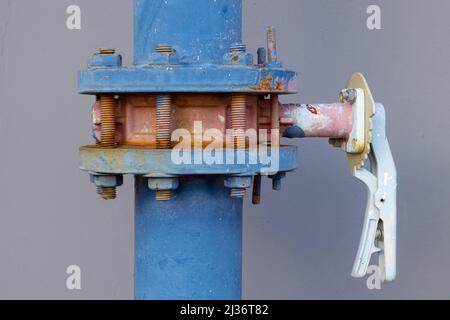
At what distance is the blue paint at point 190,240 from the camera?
1233 mm

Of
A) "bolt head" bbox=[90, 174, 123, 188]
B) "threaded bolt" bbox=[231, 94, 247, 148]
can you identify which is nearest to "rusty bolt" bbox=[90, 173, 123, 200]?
"bolt head" bbox=[90, 174, 123, 188]

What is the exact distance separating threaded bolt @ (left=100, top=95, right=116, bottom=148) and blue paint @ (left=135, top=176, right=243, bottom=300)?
9 centimetres

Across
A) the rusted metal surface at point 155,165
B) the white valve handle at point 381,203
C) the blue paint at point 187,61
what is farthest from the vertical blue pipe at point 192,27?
the white valve handle at point 381,203

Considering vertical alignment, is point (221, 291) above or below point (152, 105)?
below

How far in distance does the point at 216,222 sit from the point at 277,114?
211 mm

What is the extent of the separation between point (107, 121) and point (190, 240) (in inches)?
9.6

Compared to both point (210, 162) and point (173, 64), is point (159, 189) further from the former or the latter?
point (173, 64)

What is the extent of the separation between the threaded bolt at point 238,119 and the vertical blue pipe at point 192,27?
94 mm

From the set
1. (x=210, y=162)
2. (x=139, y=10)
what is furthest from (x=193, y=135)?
(x=139, y=10)

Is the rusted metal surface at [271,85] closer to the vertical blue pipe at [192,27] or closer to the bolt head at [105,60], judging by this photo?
the vertical blue pipe at [192,27]

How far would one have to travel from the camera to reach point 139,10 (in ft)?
4.15

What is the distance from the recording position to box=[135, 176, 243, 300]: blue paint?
1233mm

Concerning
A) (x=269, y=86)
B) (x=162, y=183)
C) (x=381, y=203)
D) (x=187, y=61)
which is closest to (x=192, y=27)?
(x=187, y=61)

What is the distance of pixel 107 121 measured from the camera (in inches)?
48.2
